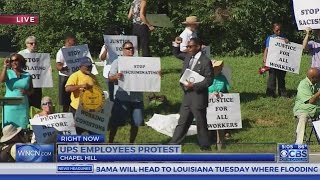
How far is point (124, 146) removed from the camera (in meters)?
5.43

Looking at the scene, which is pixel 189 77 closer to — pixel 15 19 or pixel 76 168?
pixel 15 19

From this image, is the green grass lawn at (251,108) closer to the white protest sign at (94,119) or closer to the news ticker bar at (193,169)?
the white protest sign at (94,119)

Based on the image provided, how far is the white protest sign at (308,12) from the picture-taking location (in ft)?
32.4

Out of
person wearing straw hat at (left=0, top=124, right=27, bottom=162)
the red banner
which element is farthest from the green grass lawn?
Result: person wearing straw hat at (left=0, top=124, right=27, bottom=162)

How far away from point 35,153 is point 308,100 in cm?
592

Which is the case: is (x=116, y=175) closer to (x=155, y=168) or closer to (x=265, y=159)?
(x=155, y=168)

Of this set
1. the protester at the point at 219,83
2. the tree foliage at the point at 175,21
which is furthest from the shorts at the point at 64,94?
the tree foliage at the point at 175,21

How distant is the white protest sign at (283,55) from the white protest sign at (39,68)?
11.5ft

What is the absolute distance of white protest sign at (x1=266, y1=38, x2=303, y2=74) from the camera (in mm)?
12211

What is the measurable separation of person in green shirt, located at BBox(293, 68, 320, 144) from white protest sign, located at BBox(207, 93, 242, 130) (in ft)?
2.63

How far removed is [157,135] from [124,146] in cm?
508

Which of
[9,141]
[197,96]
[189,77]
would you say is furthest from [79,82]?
[9,141]

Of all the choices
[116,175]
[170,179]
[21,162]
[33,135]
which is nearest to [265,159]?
[170,179]

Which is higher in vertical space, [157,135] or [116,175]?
[116,175]
